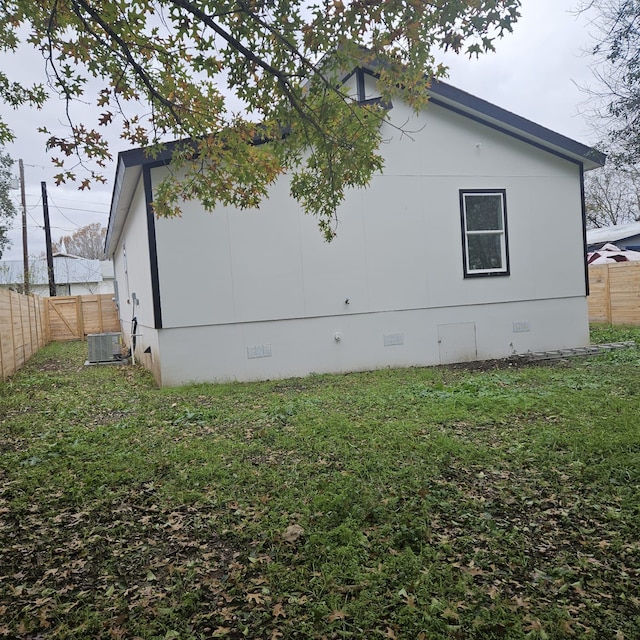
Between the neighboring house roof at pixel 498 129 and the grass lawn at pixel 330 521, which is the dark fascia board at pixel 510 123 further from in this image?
the grass lawn at pixel 330 521

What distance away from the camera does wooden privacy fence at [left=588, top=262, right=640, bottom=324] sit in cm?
1309

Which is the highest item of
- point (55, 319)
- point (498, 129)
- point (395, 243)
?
point (498, 129)

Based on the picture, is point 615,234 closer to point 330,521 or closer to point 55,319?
point 330,521

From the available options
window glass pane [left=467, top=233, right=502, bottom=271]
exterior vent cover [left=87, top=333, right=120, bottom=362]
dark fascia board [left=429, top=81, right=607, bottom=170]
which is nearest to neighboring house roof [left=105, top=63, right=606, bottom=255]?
dark fascia board [left=429, top=81, right=607, bottom=170]

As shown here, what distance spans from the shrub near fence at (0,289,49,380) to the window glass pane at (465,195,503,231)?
8534mm

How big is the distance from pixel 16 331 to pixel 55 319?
30.5 feet

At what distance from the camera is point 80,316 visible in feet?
63.6

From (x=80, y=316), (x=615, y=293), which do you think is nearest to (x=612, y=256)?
(x=615, y=293)

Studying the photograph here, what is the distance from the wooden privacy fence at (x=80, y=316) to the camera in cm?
1916

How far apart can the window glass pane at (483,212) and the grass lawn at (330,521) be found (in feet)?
13.6

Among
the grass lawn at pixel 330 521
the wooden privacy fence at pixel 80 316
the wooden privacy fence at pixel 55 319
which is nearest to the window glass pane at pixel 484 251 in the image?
the grass lawn at pixel 330 521

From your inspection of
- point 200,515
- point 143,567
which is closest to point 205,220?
point 200,515

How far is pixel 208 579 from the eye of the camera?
8.71 feet

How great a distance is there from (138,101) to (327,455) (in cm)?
359
